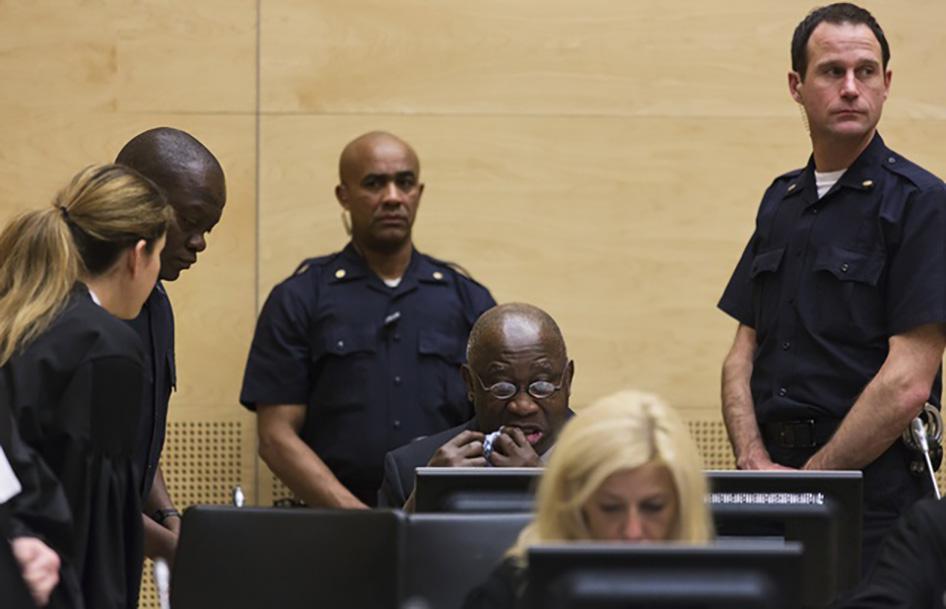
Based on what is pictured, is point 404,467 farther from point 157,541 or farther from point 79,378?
point 79,378

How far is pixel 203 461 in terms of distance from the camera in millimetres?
6992

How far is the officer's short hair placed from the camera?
5.40 m

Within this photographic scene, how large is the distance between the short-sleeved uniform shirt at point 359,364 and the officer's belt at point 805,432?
1493mm

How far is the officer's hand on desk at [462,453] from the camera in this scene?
4.45 metres

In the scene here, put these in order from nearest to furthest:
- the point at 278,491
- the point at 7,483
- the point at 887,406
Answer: the point at 7,483
the point at 887,406
the point at 278,491

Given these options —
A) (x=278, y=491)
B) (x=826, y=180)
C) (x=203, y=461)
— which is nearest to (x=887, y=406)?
(x=826, y=180)

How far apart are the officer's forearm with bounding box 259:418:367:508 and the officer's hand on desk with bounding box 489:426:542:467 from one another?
1.78 metres

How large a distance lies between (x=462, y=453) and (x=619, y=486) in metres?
1.39

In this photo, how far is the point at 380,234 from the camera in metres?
6.54

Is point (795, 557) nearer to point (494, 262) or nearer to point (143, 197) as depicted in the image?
point (143, 197)

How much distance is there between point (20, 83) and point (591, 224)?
2.24 meters

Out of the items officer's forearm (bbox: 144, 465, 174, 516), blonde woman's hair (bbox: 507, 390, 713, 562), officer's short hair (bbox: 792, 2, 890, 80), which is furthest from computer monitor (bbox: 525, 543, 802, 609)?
officer's short hair (bbox: 792, 2, 890, 80)

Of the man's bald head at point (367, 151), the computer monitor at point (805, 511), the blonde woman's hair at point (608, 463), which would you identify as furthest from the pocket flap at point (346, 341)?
the blonde woman's hair at point (608, 463)

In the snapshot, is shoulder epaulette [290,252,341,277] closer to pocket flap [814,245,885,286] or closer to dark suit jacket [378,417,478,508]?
dark suit jacket [378,417,478,508]
